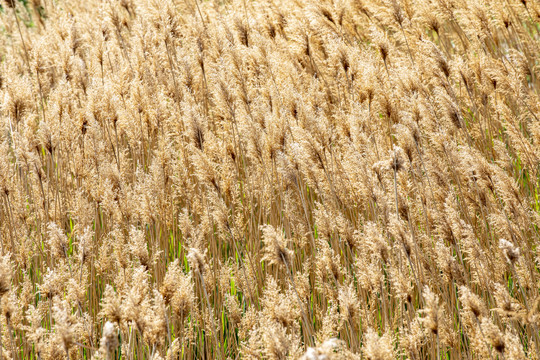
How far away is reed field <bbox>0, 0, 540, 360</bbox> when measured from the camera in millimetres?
2006

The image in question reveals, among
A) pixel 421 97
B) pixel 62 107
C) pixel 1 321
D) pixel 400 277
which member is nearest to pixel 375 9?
pixel 421 97

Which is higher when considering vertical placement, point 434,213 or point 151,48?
point 151,48

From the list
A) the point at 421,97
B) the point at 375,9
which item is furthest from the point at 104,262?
the point at 375,9

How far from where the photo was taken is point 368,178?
2.47 metres

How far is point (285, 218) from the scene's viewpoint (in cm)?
321

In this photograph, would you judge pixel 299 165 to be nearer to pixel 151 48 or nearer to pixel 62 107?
pixel 62 107

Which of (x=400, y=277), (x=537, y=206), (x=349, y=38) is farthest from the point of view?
(x=349, y=38)

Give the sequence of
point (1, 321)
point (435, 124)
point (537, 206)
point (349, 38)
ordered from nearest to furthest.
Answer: point (1, 321) < point (435, 124) < point (537, 206) < point (349, 38)

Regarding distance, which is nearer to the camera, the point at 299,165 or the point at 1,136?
the point at 299,165

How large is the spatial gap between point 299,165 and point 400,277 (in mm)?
863

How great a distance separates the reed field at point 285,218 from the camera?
6.58 ft

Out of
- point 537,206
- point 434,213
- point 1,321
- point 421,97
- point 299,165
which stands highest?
point 421,97

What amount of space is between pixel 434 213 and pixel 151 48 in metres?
2.86

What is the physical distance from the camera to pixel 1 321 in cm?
221
